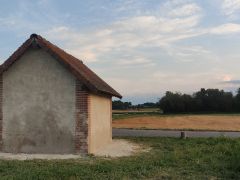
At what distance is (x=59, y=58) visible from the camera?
17516 mm

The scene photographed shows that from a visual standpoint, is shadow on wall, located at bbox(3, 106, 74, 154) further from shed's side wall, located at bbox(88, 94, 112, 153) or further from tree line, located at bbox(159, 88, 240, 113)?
tree line, located at bbox(159, 88, 240, 113)

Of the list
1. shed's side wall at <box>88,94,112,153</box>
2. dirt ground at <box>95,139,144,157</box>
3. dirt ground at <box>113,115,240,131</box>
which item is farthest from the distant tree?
dirt ground at <box>95,139,144,157</box>

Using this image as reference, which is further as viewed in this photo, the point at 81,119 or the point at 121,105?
the point at 121,105

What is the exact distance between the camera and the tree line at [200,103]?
90.6m

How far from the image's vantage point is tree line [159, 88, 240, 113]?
90.6 meters

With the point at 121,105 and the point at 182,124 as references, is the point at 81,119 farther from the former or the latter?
the point at 121,105

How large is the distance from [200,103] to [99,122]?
72.2 meters

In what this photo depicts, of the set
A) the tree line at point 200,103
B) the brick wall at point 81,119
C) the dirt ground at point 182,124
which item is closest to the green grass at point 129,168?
the brick wall at point 81,119

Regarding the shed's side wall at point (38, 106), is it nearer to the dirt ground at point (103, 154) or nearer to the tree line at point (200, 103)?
the dirt ground at point (103, 154)

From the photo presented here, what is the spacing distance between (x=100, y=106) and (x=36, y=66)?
383 cm

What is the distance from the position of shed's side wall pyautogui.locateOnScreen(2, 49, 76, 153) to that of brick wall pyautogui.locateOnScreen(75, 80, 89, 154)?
0.56 feet

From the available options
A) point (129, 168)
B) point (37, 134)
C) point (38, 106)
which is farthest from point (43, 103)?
point (129, 168)

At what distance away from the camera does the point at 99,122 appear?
20.3m

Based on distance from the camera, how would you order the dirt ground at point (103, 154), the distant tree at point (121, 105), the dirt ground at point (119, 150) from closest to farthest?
the dirt ground at point (103, 154) → the dirt ground at point (119, 150) → the distant tree at point (121, 105)
